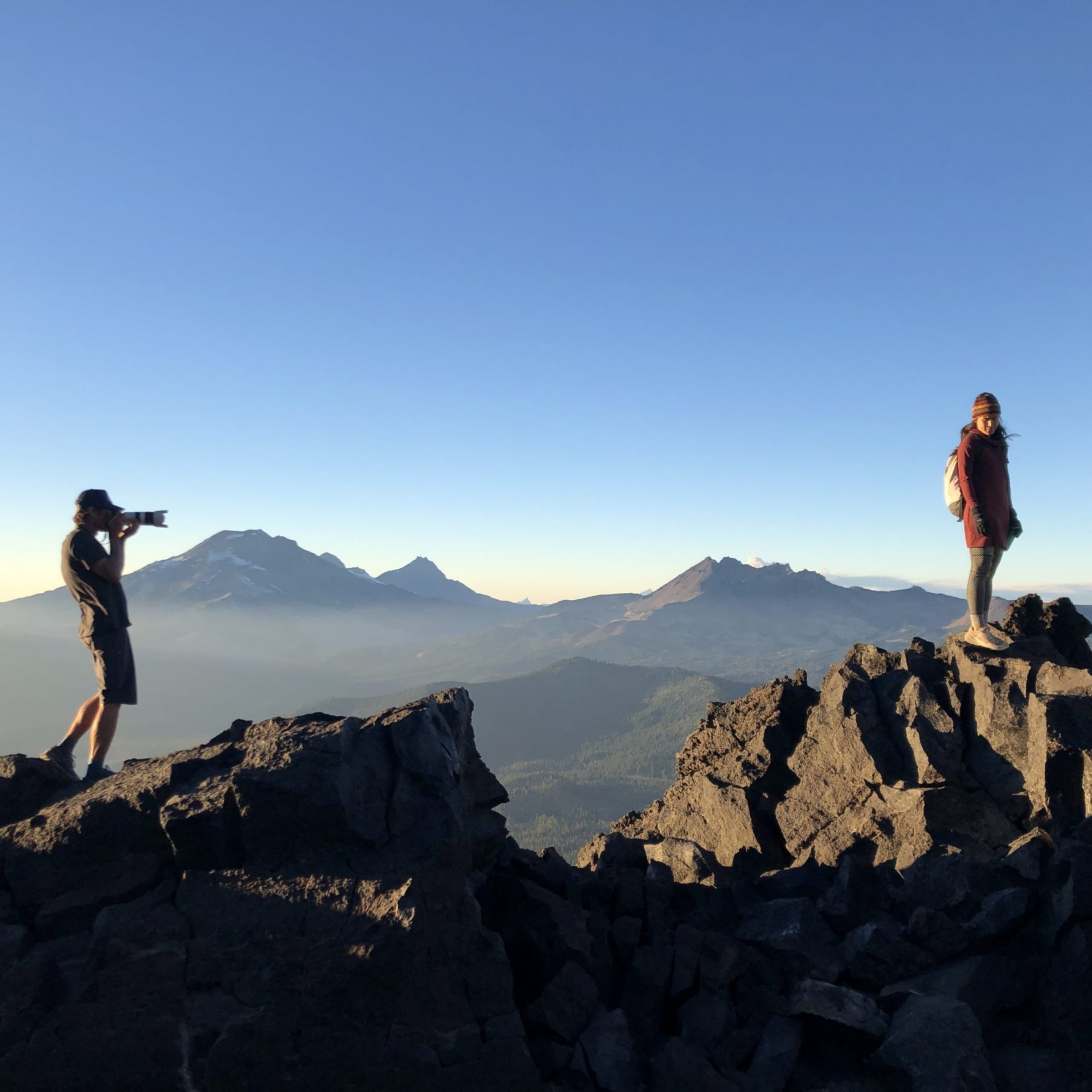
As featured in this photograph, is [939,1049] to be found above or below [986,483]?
below

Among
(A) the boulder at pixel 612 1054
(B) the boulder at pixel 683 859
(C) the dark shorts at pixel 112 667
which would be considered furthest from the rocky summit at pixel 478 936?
(C) the dark shorts at pixel 112 667

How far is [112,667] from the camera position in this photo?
1149cm

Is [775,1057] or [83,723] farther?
[83,723]

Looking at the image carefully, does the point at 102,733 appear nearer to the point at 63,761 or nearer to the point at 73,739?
the point at 73,739

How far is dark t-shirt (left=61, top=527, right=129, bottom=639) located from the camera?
11.4 meters

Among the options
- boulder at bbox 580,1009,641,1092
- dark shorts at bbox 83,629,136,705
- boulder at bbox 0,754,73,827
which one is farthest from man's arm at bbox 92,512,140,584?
boulder at bbox 580,1009,641,1092

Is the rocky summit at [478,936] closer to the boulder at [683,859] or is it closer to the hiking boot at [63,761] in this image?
the boulder at [683,859]

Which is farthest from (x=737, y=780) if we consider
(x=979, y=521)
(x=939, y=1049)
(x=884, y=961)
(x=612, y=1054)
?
(x=612, y=1054)

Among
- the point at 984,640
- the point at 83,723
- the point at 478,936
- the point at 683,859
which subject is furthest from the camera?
the point at 984,640

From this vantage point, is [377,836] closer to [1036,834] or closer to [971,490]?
[1036,834]

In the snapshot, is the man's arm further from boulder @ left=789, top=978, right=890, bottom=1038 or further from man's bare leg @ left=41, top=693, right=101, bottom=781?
boulder @ left=789, top=978, right=890, bottom=1038

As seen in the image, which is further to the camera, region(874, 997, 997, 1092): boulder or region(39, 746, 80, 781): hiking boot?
region(39, 746, 80, 781): hiking boot

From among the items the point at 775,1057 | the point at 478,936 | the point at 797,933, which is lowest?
the point at 775,1057

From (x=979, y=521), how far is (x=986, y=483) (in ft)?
2.57
